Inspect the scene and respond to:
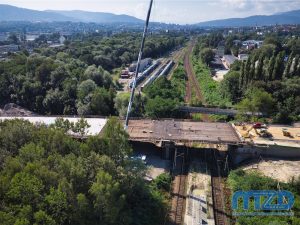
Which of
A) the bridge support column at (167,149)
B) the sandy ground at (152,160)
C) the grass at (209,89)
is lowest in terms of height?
the sandy ground at (152,160)

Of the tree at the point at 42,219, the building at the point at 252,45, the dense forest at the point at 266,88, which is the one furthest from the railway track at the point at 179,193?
the building at the point at 252,45

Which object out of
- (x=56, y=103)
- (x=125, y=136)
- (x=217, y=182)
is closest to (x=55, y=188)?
(x=125, y=136)

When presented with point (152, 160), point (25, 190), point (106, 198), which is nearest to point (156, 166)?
point (152, 160)

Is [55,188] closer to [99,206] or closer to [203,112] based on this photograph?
[99,206]

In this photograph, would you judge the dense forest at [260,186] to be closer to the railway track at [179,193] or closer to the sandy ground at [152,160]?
the railway track at [179,193]

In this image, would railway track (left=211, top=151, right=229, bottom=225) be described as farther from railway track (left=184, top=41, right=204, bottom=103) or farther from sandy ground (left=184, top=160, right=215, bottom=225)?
railway track (left=184, top=41, right=204, bottom=103)

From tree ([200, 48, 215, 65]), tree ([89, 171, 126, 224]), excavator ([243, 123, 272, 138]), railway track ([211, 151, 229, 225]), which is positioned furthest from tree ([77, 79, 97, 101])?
tree ([200, 48, 215, 65])

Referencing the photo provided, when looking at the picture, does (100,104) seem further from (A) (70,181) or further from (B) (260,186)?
(B) (260,186)
